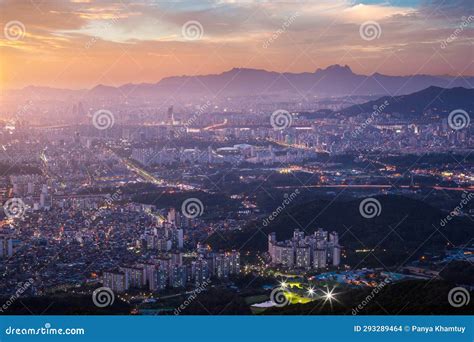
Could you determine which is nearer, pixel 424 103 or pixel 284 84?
pixel 284 84

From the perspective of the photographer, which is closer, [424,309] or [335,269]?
[424,309]

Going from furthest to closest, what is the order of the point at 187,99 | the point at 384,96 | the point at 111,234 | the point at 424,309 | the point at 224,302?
the point at 384,96
the point at 187,99
the point at 111,234
the point at 224,302
the point at 424,309

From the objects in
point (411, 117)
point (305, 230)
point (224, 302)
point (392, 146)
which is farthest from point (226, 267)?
point (411, 117)

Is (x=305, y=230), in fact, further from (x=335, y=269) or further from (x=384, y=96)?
(x=384, y=96)

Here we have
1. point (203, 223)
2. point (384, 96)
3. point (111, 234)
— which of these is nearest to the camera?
point (111, 234)

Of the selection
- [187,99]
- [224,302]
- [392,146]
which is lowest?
[224,302]

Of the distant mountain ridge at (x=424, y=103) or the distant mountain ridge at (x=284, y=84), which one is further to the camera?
the distant mountain ridge at (x=424, y=103)

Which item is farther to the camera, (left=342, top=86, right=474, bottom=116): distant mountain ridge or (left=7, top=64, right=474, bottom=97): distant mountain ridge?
(left=342, top=86, right=474, bottom=116): distant mountain ridge

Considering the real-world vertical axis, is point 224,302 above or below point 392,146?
below
